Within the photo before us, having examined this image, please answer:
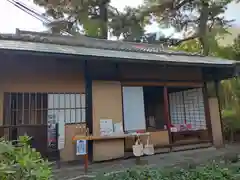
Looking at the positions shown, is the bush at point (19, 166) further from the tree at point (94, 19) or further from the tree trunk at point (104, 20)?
the tree trunk at point (104, 20)

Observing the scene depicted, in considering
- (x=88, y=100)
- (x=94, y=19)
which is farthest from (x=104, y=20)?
(x=88, y=100)

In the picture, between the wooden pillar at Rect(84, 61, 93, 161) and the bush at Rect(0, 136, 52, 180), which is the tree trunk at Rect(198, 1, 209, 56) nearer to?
the wooden pillar at Rect(84, 61, 93, 161)

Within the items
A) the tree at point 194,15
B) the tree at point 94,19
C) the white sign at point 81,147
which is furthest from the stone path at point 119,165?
the tree at point 94,19

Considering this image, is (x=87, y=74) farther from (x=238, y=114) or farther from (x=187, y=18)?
(x=187, y=18)

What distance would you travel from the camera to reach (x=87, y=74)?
5930 mm

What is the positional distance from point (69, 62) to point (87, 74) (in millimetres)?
532

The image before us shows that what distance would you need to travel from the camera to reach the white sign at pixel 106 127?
5.78 m

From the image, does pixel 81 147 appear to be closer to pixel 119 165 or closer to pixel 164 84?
pixel 119 165

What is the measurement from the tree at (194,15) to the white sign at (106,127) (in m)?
7.06

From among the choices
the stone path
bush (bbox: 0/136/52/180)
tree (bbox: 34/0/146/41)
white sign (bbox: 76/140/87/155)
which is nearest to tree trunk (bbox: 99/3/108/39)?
tree (bbox: 34/0/146/41)

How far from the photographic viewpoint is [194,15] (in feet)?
39.0

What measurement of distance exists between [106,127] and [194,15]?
8692mm

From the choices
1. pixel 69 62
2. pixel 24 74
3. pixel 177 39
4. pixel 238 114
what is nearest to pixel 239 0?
pixel 177 39

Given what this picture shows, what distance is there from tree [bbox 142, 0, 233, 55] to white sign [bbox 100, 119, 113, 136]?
706 cm
